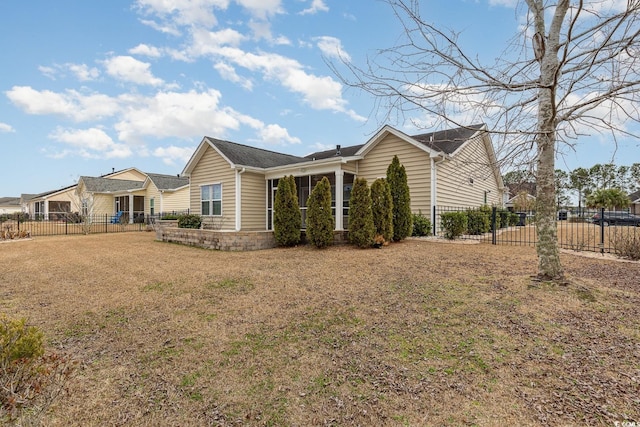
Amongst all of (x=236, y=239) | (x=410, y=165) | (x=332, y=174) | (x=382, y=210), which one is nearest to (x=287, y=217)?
(x=236, y=239)

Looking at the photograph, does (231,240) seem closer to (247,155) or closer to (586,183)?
(247,155)

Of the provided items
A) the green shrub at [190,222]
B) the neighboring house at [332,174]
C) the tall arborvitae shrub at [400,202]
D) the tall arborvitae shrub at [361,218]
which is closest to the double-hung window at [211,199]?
the neighboring house at [332,174]

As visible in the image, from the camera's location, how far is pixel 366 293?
495cm

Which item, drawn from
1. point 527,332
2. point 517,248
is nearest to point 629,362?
point 527,332

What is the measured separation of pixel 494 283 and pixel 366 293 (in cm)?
220

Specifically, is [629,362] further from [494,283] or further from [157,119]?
[157,119]

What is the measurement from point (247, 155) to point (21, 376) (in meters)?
13.7

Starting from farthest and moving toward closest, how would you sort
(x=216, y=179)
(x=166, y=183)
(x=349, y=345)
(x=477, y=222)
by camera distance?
(x=166, y=183)
(x=216, y=179)
(x=477, y=222)
(x=349, y=345)

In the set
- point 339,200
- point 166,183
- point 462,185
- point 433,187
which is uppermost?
point 166,183

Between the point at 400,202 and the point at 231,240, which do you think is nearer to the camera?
the point at 400,202

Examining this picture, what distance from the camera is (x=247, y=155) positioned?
15.3 meters

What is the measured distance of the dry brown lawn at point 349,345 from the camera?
2.31 meters

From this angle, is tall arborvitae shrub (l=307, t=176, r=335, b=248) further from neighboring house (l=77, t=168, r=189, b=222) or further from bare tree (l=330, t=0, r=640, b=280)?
neighboring house (l=77, t=168, r=189, b=222)

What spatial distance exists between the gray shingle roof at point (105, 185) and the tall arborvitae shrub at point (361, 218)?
26113 millimetres
